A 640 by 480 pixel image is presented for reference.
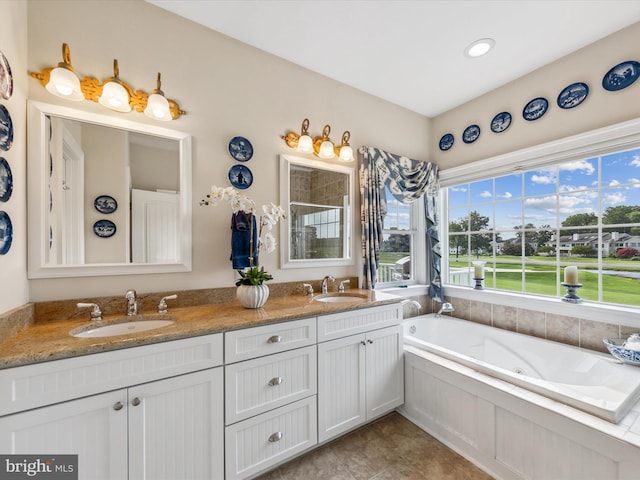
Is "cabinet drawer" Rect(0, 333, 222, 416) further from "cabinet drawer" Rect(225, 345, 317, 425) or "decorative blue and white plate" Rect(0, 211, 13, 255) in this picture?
"decorative blue and white plate" Rect(0, 211, 13, 255)

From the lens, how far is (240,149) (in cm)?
191

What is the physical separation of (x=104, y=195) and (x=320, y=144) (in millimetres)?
1538

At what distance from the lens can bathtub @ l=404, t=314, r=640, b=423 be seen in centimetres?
134

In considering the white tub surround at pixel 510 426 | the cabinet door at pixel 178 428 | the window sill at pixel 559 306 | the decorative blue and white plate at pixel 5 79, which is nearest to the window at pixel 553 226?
the window sill at pixel 559 306

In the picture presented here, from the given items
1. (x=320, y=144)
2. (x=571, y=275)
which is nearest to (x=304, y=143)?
(x=320, y=144)

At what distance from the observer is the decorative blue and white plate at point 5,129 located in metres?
1.11

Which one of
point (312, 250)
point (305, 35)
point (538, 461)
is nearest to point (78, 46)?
point (305, 35)

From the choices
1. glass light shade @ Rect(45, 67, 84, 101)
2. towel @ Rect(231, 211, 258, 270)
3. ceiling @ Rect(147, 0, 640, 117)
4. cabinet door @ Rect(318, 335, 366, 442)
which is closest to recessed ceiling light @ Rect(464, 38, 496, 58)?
ceiling @ Rect(147, 0, 640, 117)

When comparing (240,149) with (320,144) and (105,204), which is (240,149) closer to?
(320,144)

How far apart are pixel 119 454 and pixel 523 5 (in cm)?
314

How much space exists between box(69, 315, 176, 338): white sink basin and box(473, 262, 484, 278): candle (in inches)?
107

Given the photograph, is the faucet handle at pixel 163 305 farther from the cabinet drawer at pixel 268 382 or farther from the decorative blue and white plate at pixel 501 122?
the decorative blue and white plate at pixel 501 122

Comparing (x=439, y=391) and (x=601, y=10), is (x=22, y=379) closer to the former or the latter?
(x=439, y=391)

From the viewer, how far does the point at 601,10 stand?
5.41ft
